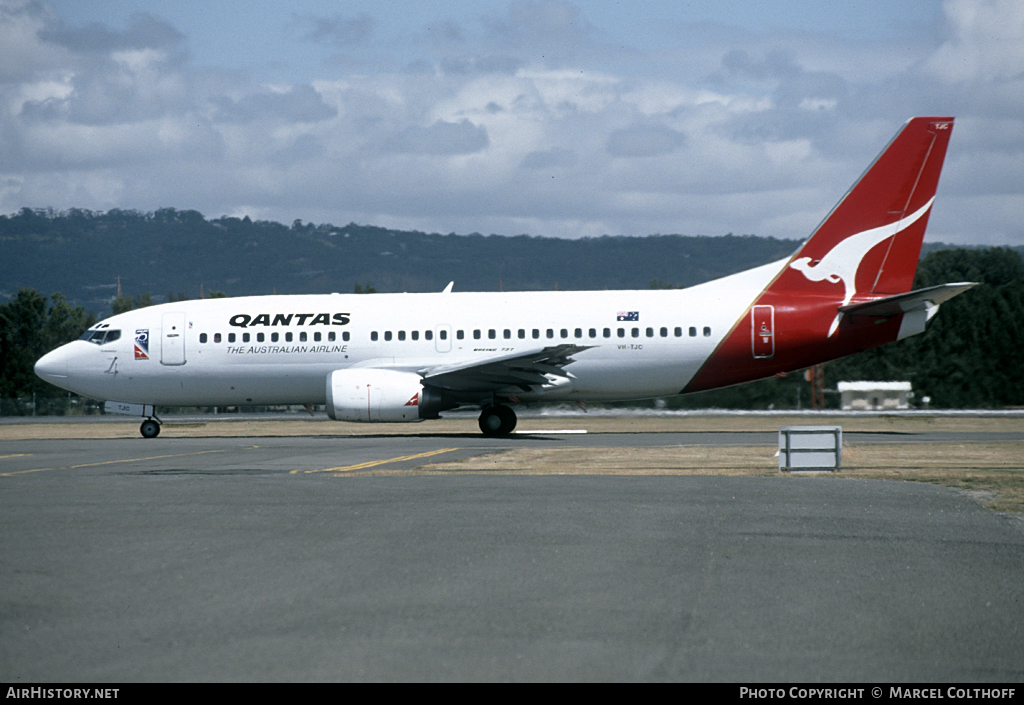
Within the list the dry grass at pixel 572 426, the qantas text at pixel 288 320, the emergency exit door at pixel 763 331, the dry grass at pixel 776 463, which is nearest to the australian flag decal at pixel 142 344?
the qantas text at pixel 288 320

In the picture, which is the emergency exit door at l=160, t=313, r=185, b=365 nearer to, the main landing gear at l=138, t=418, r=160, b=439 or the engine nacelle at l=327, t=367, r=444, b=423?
the main landing gear at l=138, t=418, r=160, b=439

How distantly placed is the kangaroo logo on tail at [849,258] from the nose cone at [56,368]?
21.1m

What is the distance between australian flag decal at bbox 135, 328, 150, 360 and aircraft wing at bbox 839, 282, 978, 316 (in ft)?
64.2

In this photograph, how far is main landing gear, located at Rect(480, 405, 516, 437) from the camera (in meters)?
28.6

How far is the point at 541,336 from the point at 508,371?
208 cm

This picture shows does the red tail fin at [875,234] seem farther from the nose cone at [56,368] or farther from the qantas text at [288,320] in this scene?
the nose cone at [56,368]

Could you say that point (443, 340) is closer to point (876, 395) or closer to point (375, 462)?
point (375, 462)

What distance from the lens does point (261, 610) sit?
7059 mm

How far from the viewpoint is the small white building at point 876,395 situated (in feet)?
167

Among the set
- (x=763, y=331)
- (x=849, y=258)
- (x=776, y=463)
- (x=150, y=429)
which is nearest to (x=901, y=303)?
(x=849, y=258)

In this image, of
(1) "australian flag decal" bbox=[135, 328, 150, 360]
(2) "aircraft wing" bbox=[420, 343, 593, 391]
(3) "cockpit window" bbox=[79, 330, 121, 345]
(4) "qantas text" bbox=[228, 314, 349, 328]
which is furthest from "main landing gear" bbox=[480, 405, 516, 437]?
(3) "cockpit window" bbox=[79, 330, 121, 345]

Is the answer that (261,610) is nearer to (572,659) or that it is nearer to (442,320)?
(572,659)

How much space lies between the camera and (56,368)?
3092 cm

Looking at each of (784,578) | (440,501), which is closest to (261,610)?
(784,578)
